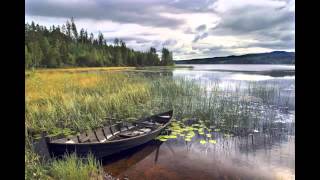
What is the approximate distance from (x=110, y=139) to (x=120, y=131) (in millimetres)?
279

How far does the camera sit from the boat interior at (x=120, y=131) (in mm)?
2975

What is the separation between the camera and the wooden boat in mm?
2531

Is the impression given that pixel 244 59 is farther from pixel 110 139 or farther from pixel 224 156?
pixel 110 139

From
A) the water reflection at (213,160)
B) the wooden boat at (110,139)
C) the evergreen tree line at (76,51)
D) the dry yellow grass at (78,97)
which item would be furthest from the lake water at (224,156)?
the evergreen tree line at (76,51)

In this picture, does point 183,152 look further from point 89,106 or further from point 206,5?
point 206,5

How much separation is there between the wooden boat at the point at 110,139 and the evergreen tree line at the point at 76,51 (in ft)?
4.41

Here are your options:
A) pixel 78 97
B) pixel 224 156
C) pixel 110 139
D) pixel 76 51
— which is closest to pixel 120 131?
pixel 110 139

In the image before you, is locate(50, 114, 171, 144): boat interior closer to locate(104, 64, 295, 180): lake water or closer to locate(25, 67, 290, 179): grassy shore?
Result: locate(104, 64, 295, 180): lake water

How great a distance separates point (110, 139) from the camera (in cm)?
329

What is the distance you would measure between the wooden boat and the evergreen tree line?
1343 mm

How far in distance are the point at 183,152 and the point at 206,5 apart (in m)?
2.08

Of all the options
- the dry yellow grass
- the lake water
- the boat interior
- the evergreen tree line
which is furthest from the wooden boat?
the evergreen tree line
